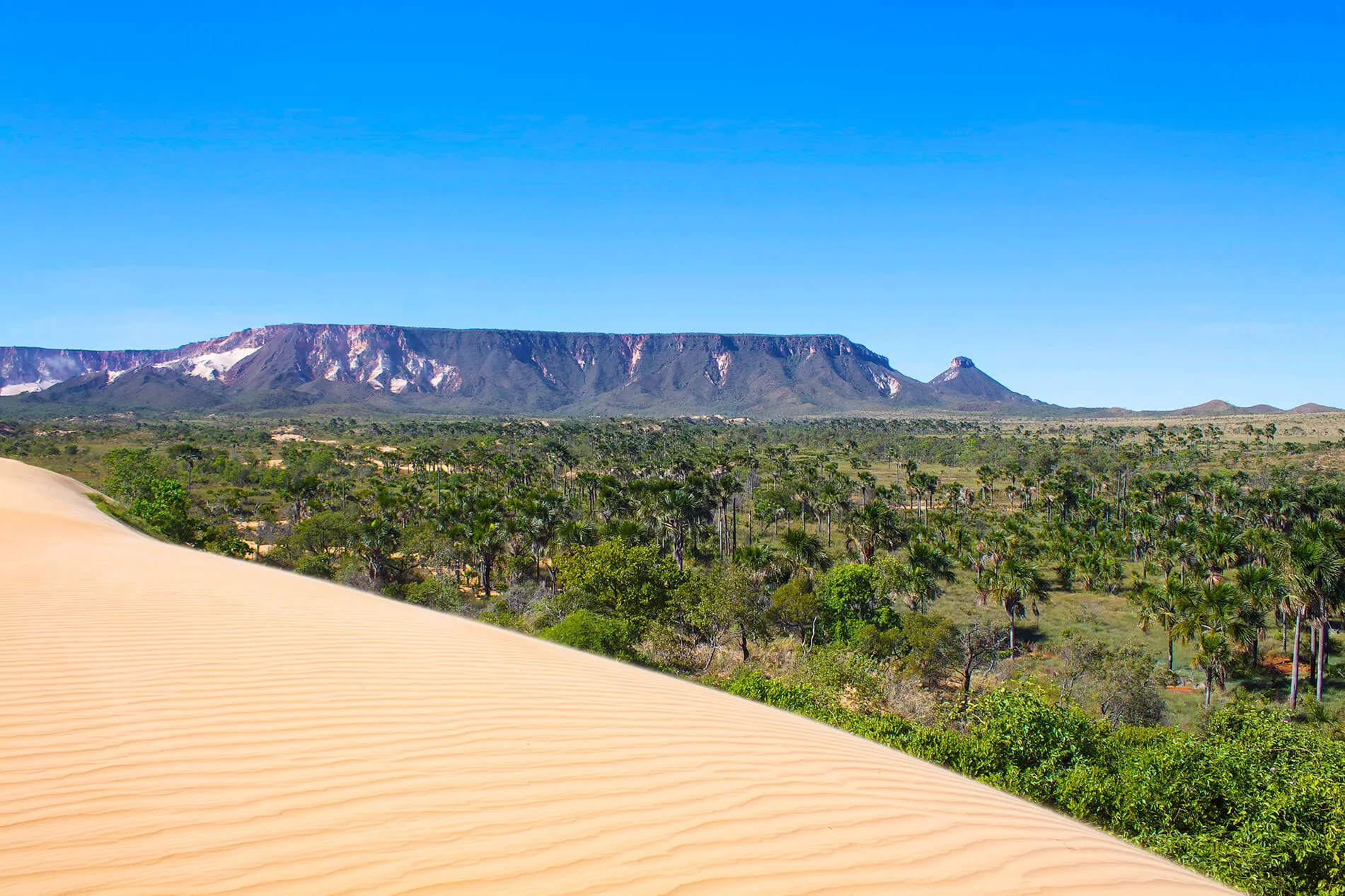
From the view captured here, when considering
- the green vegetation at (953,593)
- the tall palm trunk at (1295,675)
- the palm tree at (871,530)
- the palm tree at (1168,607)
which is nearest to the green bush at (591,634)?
the green vegetation at (953,593)

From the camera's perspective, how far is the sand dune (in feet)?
11.4

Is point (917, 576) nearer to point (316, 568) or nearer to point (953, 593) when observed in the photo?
point (953, 593)

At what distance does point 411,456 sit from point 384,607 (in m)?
67.6

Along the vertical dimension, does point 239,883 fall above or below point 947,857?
above

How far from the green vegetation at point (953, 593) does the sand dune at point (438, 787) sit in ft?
14.0

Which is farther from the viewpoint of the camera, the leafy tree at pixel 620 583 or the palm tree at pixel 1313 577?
the leafy tree at pixel 620 583

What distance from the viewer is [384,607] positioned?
11016 mm

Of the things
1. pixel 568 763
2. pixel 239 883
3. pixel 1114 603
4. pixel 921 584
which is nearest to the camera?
pixel 239 883

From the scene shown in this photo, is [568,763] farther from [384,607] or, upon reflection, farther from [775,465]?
[775,465]

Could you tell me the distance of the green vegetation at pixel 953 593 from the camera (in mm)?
9367

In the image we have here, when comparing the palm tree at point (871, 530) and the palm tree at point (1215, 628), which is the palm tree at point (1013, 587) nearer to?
the palm tree at point (1215, 628)

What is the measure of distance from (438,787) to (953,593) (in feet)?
121

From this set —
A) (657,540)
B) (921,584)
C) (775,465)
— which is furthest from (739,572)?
(775,465)

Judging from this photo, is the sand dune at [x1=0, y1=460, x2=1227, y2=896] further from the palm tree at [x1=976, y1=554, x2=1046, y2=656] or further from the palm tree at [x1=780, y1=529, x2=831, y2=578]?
the palm tree at [x1=976, y1=554, x2=1046, y2=656]
